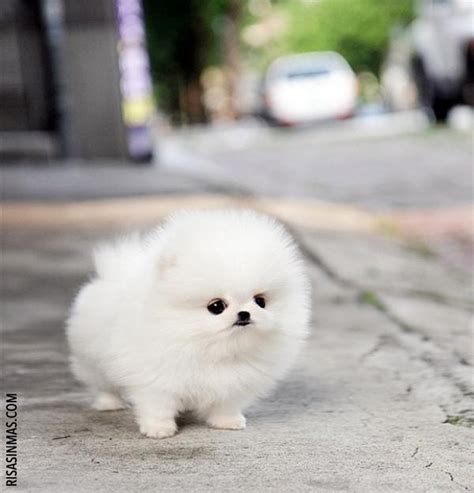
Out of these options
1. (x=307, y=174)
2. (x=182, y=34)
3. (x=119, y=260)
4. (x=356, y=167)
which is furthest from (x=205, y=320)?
(x=182, y=34)

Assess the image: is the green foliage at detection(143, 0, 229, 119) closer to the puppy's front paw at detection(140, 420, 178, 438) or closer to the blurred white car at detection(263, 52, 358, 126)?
the blurred white car at detection(263, 52, 358, 126)

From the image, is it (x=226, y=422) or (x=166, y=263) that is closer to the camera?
(x=166, y=263)

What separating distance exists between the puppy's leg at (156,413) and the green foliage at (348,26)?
79577mm

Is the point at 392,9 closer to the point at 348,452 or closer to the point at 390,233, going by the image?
the point at 390,233

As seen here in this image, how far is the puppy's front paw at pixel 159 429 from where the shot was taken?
409 cm

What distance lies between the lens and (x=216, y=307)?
3920 millimetres

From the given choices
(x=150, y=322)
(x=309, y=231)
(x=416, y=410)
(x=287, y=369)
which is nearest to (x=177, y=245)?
(x=150, y=322)

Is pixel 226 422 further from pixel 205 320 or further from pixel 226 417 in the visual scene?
pixel 205 320

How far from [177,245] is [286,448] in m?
0.74

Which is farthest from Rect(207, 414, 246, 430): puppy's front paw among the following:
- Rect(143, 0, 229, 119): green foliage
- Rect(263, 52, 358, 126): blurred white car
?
Rect(143, 0, 229, 119): green foliage

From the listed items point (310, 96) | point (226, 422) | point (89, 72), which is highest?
point (89, 72)

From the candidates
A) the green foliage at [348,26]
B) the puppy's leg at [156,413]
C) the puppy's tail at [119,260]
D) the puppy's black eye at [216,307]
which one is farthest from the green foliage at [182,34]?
the puppy's black eye at [216,307]

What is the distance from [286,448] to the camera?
3957 millimetres

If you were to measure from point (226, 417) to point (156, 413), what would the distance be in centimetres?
26
